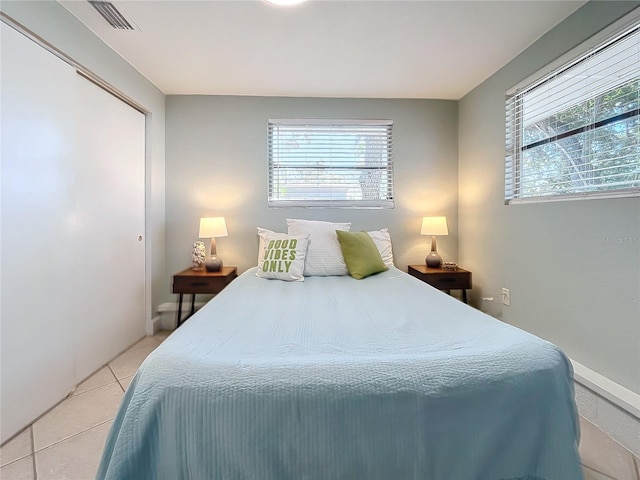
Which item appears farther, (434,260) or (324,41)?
(434,260)

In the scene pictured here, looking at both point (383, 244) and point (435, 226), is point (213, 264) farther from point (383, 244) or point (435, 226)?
point (435, 226)

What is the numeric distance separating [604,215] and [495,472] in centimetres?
146

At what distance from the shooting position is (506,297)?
2.40 m

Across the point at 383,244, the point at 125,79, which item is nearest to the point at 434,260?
the point at 383,244

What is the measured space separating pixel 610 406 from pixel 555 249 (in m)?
0.87

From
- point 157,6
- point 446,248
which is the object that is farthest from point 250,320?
point 446,248

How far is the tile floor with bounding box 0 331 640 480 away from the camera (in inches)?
50.8

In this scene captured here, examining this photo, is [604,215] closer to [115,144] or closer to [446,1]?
[446,1]

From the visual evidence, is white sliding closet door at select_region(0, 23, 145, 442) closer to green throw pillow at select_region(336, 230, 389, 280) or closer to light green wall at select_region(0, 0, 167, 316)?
light green wall at select_region(0, 0, 167, 316)

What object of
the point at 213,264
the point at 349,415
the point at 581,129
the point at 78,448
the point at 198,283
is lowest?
the point at 78,448

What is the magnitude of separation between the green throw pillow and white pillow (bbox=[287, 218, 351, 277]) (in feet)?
0.19

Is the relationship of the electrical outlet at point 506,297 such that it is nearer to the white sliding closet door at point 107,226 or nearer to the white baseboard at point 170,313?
the white baseboard at point 170,313

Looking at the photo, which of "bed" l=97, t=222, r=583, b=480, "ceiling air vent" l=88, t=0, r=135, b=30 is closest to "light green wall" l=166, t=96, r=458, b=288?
"ceiling air vent" l=88, t=0, r=135, b=30

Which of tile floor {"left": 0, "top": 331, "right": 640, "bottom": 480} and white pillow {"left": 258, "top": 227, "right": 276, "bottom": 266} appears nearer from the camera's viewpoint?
tile floor {"left": 0, "top": 331, "right": 640, "bottom": 480}
